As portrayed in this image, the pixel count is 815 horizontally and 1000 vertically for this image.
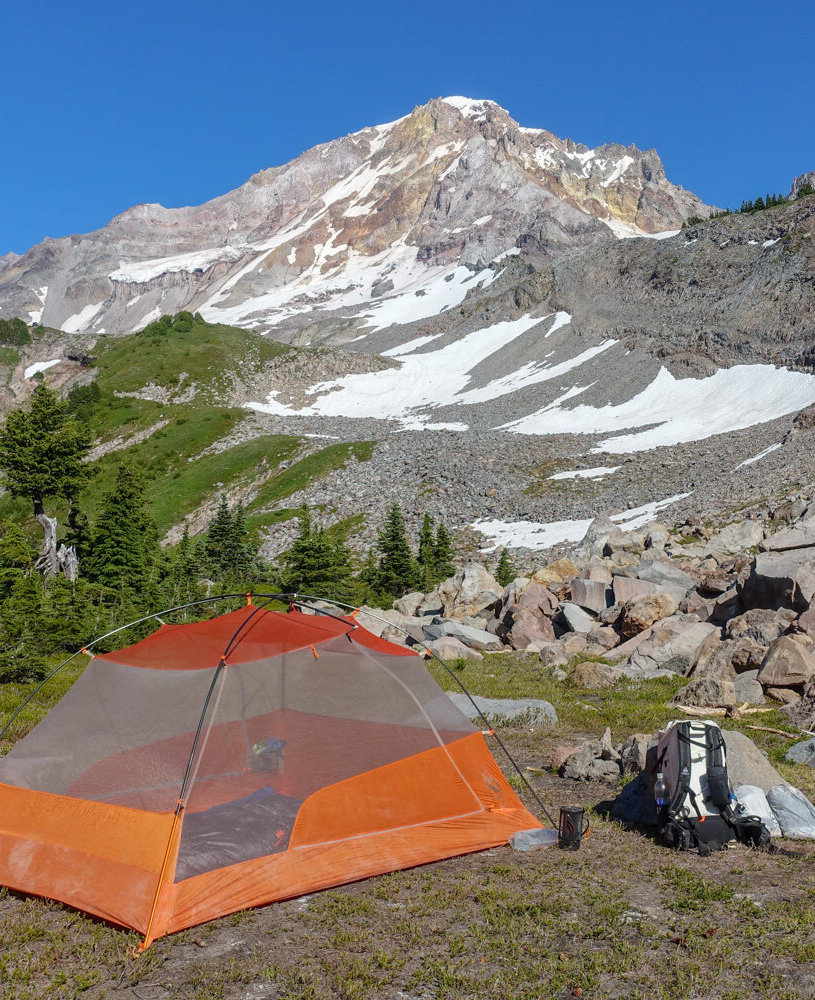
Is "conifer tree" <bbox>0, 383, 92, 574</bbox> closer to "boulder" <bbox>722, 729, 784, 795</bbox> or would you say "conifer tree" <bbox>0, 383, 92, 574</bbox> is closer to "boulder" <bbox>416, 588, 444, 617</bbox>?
"boulder" <bbox>416, 588, 444, 617</bbox>

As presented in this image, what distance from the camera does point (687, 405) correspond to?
8056 centimetres

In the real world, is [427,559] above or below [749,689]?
above

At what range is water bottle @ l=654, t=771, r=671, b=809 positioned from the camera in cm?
830

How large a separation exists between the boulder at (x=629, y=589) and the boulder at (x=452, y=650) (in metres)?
5.04

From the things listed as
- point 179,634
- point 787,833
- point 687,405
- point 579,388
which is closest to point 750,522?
point 787,833

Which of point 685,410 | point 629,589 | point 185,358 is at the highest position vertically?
point 185,358

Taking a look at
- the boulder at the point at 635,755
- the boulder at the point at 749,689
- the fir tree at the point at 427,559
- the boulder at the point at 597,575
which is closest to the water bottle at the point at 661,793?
the boulder at the point at 635,755

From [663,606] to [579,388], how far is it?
76483 millimetres

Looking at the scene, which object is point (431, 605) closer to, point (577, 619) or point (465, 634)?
point (465, 634)

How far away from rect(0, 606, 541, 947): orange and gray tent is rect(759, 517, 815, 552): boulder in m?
15.5

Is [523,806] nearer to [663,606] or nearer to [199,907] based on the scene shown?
[199,907]

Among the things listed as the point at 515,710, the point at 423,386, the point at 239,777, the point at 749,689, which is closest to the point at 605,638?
the point at 749,689

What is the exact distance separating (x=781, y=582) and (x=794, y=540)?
205 inches

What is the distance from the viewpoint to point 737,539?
100ft
